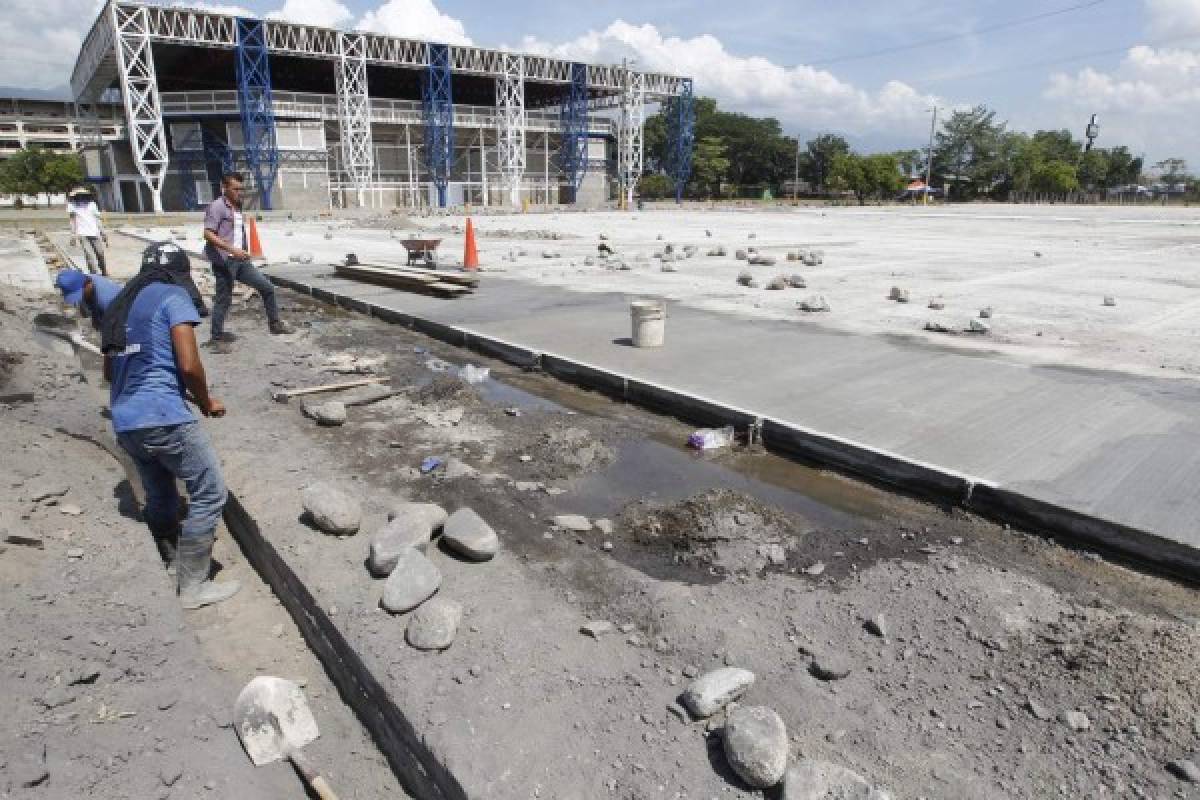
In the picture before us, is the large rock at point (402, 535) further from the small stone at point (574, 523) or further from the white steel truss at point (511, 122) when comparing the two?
the white steel truss at point (511, 122)

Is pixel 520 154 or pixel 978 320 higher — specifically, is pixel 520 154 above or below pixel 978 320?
above

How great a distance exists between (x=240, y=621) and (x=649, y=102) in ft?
227

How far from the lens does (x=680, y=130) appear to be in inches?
2616

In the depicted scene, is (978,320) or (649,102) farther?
(649,102)

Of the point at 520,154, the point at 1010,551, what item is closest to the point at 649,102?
the point at 520,154

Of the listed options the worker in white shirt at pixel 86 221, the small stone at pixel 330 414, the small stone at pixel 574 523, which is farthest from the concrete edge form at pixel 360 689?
the worker in white shirt at pixel 86 221

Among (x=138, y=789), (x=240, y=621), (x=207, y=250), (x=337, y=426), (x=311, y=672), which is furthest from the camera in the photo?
(x=207, y=250)

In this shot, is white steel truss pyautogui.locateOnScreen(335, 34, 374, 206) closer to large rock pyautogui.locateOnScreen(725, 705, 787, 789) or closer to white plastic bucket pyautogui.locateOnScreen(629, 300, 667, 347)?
white plastic bucket pyautogui.locateOnScreen(629, 300, 667, 347)

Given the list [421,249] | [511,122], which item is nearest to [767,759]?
[421,249]

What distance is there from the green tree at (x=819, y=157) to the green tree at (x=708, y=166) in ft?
58.5

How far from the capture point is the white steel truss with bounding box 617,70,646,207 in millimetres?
63750

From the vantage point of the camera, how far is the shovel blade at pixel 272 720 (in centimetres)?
286

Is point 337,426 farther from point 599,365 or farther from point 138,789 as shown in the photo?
point 138,789

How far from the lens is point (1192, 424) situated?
5.45 meters
